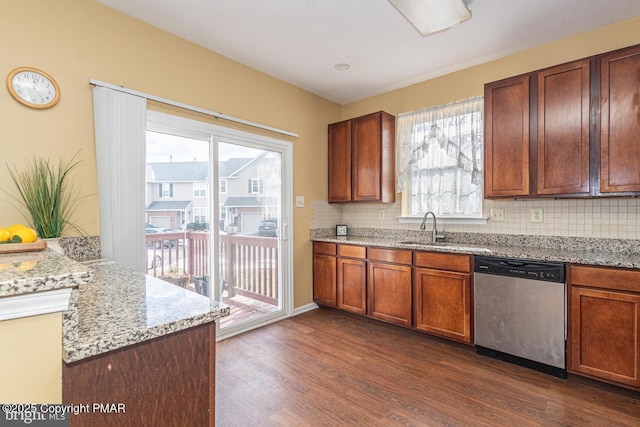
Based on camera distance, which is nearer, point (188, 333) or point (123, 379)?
point (123, 379)

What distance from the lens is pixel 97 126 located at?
7.16 ft

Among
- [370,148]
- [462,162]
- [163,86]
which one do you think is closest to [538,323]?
[462,162]

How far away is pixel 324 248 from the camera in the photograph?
377 cm

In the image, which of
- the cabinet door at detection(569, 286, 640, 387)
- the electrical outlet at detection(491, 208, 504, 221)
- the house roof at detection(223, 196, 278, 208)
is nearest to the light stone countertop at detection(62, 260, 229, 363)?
the house roof at detection(223, 196, 278, 208)

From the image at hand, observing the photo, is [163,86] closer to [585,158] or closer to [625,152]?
[585,158]

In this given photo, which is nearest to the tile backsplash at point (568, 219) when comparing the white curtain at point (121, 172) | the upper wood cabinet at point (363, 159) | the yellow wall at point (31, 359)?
the upper wood cabinet at point (363, 159)

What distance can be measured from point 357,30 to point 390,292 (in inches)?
95.6

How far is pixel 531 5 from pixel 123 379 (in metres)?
3.19

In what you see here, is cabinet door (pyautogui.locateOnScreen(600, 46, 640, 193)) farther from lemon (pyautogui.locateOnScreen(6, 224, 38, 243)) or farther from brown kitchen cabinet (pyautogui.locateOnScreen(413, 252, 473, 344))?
lemon (pyautogui.locateOnScreen(6, 224, 38, 243))

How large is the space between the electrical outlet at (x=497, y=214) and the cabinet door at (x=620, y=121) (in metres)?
0.83

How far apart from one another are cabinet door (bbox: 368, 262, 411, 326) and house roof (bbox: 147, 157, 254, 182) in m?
1.75

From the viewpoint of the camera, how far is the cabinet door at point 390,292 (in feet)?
9.98

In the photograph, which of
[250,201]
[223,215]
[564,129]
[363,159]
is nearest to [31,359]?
[223,215]

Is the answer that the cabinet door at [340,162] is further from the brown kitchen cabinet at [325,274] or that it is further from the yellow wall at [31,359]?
the yellow wall at [31,359]
